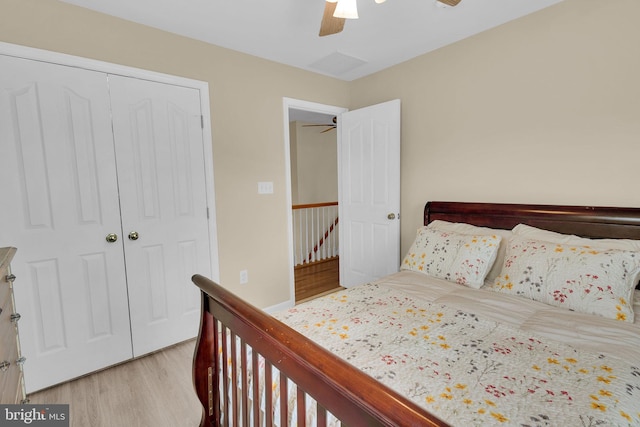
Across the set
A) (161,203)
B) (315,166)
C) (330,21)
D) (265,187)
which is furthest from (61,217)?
(315,166)

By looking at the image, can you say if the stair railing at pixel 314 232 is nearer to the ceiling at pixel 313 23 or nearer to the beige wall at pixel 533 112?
the beige wall at pixel 533 112

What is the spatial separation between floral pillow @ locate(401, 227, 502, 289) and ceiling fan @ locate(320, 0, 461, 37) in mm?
1475

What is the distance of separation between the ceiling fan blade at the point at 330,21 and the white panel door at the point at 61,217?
1.54m

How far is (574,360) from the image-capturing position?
119 cm

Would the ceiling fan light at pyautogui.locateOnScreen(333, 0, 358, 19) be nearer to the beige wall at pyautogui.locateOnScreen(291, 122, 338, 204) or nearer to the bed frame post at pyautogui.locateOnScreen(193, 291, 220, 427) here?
the bed frame post at pyautogui.locateOnScreen(193, 291, 220, 427)

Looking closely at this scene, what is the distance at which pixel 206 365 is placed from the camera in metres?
1.44

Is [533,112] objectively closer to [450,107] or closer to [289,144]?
[450,107]

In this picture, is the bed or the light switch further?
the light switch

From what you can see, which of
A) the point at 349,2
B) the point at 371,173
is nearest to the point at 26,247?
the point at 349,2

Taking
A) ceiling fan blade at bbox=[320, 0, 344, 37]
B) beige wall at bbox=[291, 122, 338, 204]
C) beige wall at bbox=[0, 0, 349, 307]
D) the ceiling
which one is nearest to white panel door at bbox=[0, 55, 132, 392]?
beige wall at bbox=[0, 0, 349, 307]

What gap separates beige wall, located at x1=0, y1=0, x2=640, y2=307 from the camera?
1898 mm

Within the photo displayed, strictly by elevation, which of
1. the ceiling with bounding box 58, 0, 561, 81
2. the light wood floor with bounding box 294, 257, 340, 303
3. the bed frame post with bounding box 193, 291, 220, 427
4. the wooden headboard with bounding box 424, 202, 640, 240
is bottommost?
the light wood floor with bounding box 294, 257, 340, 303

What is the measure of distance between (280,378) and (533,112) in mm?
2468

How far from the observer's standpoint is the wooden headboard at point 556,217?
1.85 metres
